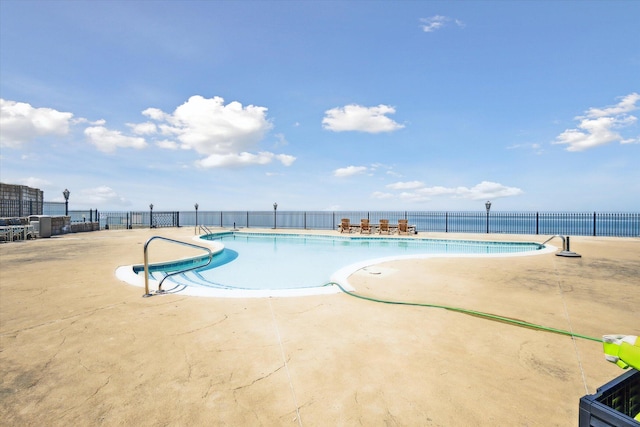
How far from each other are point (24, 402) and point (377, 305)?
12.6 ft

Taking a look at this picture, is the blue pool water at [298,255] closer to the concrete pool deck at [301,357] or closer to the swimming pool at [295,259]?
the swimming pool at [295,259]

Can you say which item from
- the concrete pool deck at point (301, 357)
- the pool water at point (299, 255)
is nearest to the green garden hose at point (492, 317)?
the concrete pool deck at point (301, 357)

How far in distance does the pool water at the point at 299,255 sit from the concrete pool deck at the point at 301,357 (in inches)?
101

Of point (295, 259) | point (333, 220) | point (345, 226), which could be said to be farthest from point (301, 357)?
point (333, 220)

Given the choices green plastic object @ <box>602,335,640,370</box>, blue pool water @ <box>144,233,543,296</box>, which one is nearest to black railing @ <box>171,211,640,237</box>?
blue pool water @ <box>144,233,543,296</box>

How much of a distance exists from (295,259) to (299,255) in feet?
2.89

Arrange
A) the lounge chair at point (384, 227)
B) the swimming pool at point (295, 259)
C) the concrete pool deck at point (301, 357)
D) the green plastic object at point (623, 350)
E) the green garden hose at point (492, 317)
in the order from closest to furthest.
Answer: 1. the green plastic object at point (623, 350)
2. the concrete pool deck at point (301, 357)
3. the green garden hose at point (492, 317)
4. the swimming pool at point (295, 259)
5. the lounge chair at point (384, 227)

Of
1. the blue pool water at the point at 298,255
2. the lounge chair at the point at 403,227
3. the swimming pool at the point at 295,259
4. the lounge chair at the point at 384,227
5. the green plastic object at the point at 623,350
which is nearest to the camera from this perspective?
the green plastic object at the point at 623,350

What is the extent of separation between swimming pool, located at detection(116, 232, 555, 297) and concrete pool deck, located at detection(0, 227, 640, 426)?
0.81 m

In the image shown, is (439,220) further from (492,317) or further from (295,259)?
(492,317)

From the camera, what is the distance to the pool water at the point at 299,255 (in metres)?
7.89

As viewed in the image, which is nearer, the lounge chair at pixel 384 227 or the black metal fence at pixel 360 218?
the lounge chair at pixel 384 227


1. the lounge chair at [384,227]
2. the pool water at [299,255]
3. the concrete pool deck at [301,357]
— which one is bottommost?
the pool water at [299,255]

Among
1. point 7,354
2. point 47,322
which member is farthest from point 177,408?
point 47,322
